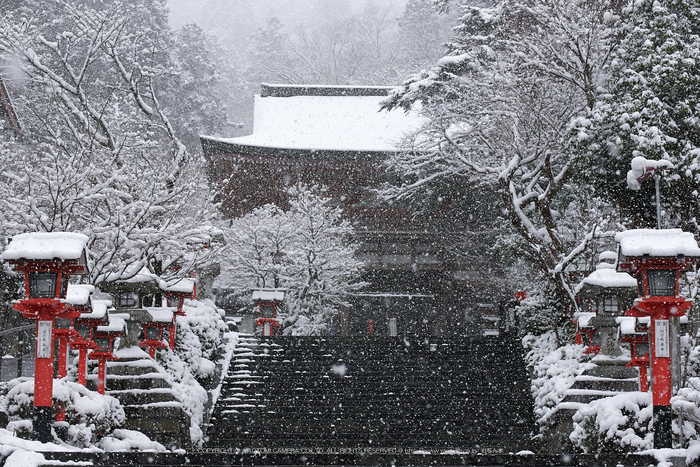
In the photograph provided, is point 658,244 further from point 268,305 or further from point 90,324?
point 268,305

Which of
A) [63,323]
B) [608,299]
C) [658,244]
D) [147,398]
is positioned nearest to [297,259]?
[147,398]

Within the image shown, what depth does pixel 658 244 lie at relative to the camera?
7.11m

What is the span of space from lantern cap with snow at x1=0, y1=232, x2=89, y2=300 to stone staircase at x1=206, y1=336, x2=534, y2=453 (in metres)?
4.02

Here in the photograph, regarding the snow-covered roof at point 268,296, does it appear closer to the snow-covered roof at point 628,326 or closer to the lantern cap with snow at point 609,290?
the lantern cap with snow at point 609,290

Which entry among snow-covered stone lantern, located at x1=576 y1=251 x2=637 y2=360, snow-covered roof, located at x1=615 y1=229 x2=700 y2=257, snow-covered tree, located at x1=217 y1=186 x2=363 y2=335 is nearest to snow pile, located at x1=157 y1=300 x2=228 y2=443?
snow-covered tree, located at x1=217 y1=186 x2=363 y2=335

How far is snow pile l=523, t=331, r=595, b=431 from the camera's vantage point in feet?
35.1

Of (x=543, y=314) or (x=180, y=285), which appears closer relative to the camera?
(x=180, y=285)

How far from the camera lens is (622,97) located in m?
11.8

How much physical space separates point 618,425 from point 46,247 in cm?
630

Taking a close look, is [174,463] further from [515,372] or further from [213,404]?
[515,372]

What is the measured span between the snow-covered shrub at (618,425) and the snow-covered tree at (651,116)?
3.42 m

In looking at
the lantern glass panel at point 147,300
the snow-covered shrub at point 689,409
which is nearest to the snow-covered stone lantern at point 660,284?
the snow-covered shrub at point 689,409

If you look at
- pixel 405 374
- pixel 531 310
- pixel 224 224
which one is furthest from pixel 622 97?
pixel 224 224

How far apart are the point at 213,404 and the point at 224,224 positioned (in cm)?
1082
